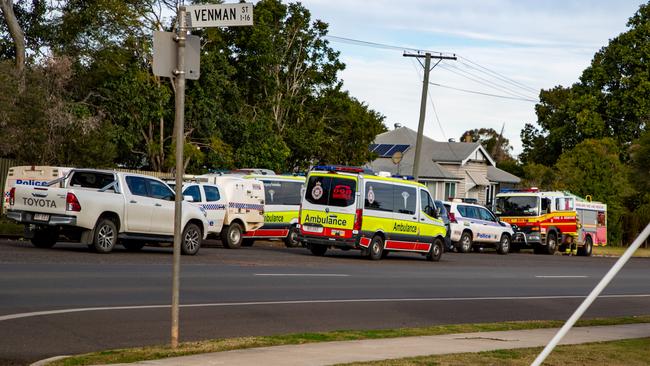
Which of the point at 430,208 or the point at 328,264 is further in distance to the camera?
the point at 430,208

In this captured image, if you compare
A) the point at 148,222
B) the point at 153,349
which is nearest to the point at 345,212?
the point at 148,222

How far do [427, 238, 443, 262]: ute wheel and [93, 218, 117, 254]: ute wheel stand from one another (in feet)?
37.3

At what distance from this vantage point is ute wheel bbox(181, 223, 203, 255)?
25172mm

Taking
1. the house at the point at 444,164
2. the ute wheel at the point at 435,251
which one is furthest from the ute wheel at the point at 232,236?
the house at the point at 444,164

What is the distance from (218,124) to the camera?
48.5 m

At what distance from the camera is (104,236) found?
23.0m

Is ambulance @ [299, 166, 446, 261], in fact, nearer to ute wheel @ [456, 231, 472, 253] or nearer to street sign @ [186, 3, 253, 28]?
ute wheel @ [456, 231, 472, 253]

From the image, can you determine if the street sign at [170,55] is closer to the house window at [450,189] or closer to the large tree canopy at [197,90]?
the large tree canopy at [197,90]

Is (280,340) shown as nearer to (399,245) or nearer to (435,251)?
(399,245)

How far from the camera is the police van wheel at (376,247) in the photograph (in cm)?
2906

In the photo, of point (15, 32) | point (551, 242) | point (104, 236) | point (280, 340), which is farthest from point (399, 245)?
point (15, 32)

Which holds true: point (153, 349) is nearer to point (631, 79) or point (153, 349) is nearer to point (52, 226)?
point (52, 226)

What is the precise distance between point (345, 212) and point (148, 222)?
21.1 feet

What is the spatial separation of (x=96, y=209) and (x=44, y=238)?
1910 mm
